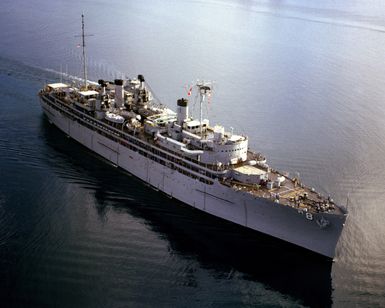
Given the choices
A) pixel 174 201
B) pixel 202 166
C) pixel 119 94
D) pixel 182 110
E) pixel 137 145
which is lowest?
pixel 174 201

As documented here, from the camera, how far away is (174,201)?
46.4 m

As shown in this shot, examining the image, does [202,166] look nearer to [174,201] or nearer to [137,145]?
[174,201]

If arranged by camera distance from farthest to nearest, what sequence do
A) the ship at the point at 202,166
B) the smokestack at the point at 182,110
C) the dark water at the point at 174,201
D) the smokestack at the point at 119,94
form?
the smokestack at the point at 119,94, the smokestack at the point at 182,110, the ship at the point at 202,166, the dark water at the point at 174,201

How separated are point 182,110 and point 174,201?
386 inches

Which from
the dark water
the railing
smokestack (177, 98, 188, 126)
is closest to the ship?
smokestack (177, 98, 188, 126)

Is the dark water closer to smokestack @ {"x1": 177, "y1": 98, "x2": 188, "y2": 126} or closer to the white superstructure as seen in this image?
the white superstructure

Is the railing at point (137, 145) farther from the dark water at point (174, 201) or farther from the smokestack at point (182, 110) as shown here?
the smokestack at point (182, 110)

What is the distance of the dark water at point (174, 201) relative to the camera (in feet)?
113

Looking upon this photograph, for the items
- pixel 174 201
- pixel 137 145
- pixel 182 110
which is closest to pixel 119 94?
pixel 137 145

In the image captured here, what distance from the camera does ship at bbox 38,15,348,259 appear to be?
38.5 m

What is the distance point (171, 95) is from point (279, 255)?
40677mm

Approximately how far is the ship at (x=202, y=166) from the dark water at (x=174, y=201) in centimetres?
158

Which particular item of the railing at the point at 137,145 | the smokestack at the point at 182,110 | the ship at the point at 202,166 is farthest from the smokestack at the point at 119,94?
the smokestack at the point at 182,110

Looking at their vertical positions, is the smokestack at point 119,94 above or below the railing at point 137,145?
above
